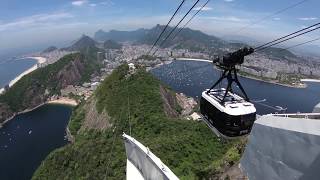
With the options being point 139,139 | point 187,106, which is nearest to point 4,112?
point 187,106

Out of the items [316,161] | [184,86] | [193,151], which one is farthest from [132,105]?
[184,86]

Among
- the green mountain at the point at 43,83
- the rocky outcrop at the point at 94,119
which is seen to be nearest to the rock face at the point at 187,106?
the rocky outcrop at the point at 94,119

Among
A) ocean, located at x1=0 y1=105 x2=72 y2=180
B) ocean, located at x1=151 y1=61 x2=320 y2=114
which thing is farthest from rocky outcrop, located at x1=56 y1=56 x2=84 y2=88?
ocean, located at x1=151 y1=61 x2=320 y2=114

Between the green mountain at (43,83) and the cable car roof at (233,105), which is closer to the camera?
the cable car roof at (233,105)

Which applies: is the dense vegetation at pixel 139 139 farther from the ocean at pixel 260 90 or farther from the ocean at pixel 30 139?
the ocean at pixel 260 90

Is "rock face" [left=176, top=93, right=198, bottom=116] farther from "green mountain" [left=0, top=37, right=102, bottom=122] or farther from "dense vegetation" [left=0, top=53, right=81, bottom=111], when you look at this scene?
"dense vegetation" [left=0, top=53, right=81, bottom=111]

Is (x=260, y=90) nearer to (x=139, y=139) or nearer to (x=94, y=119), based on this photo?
(x=94, y=119)
